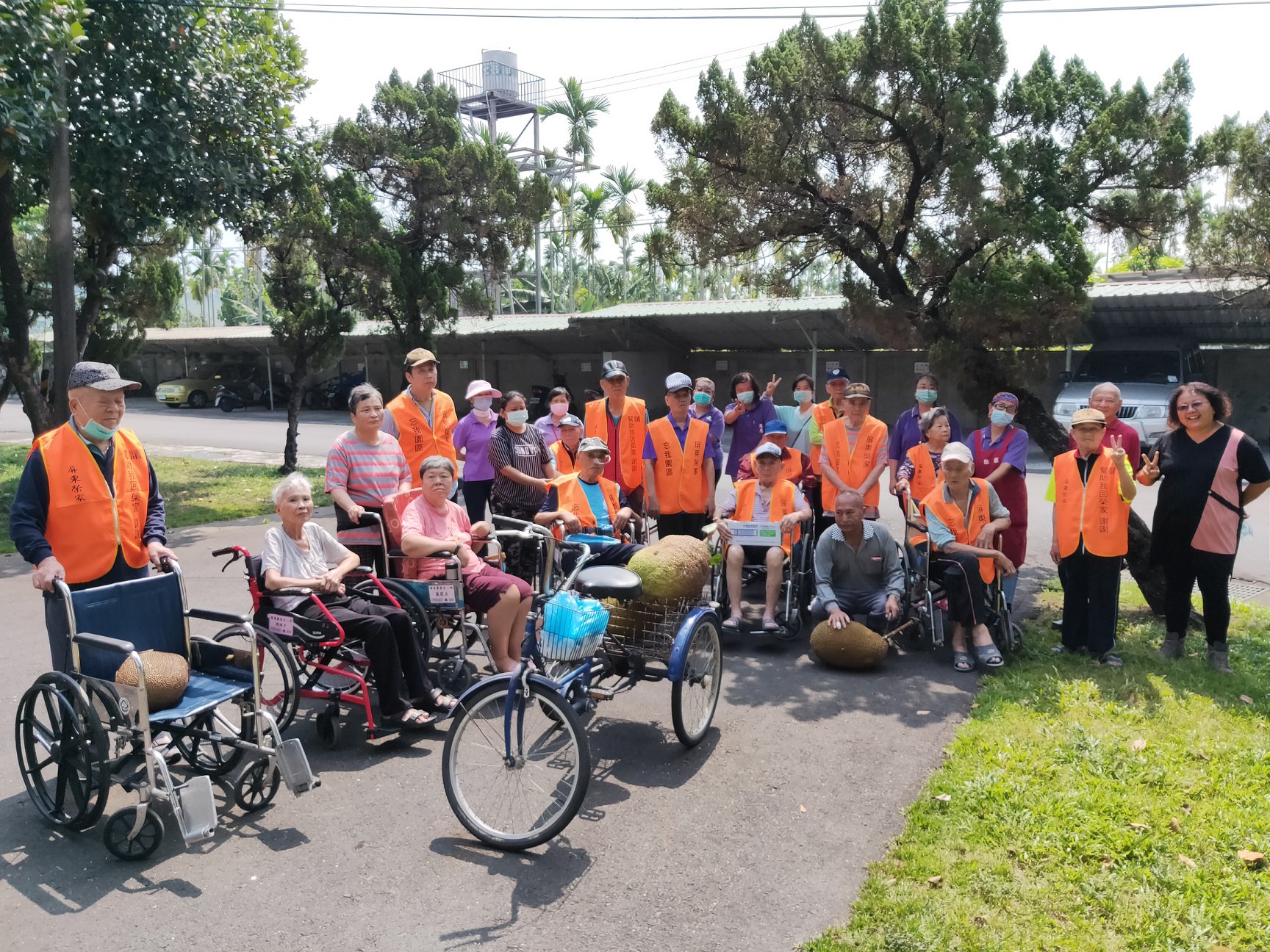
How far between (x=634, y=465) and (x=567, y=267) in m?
45.0

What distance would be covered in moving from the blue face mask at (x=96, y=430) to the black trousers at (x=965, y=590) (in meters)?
5.10

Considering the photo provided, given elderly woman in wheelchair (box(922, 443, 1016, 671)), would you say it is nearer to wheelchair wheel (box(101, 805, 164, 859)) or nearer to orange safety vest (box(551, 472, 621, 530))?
orange safety vest (box(551, 472, 621, 530))

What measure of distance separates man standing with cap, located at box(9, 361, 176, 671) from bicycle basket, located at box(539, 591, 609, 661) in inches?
72.3

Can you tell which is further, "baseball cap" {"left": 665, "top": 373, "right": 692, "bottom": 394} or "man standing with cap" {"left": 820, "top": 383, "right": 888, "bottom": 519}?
"man standing with cap" {"left": 820, "top": 383, "right": 888, "bottom": 519}

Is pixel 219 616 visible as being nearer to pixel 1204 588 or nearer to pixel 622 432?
pixel 622 432

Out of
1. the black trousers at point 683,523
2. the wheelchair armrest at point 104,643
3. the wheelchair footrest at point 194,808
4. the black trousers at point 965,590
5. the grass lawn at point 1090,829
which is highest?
the wheelchair armrest at point 104,643

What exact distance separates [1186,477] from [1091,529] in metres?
0.66

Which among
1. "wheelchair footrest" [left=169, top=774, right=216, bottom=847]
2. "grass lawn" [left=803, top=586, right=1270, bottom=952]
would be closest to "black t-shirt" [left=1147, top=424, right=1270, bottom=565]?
"grass lawn" [left=803, top=586, right=1270, bottom=952]

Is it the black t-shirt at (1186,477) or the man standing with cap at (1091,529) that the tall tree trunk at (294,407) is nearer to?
the man standing with cap at (1091,529)

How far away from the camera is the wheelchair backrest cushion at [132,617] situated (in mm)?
4070

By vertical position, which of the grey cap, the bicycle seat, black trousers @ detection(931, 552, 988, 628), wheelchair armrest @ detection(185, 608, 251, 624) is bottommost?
black trousers @ detection(931, 552, 988, 628)

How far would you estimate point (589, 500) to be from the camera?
20.6 ft

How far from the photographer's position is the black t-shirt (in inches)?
233

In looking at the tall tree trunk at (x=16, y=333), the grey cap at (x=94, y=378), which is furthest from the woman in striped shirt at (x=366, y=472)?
the tall tree trunk at (x=16, y=333)
